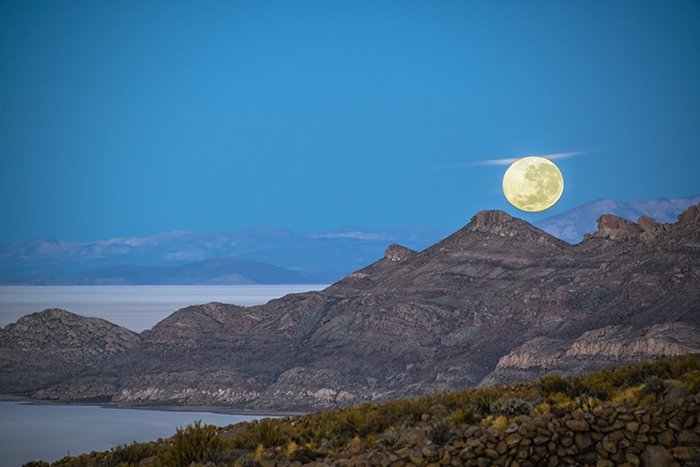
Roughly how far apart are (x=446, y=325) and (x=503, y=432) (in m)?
57.7

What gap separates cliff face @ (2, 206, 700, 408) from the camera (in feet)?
205

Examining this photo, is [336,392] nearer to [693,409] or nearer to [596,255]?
[596,255]

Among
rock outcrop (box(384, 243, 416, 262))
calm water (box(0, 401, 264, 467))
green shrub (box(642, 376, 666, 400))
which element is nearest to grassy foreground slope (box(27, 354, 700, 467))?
green shrub (box(642, 376, 666, 400))

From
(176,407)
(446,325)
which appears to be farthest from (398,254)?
(176,407)

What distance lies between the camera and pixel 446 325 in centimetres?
7462

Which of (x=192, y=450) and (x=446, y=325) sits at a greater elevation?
(x=446, y=325)

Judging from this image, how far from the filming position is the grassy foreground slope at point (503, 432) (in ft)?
56.2

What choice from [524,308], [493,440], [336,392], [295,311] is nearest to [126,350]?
[295,311]

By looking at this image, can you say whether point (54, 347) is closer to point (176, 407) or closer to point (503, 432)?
point (176, 407)

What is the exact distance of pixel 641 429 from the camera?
56.9ft

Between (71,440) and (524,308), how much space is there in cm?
3620

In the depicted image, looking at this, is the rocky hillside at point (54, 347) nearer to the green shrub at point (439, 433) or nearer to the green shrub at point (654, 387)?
the green shrub at point (439, 433)

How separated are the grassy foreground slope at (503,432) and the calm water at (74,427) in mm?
28162

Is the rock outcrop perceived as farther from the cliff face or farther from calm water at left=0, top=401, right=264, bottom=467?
calm water at left=0, top=401, right=264, bottom=467
